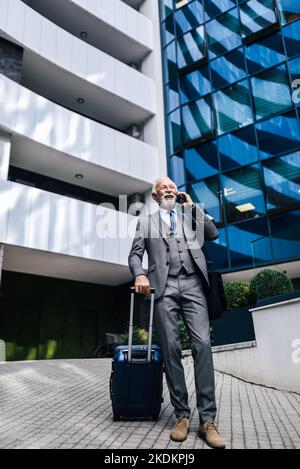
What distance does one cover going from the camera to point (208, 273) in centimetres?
339

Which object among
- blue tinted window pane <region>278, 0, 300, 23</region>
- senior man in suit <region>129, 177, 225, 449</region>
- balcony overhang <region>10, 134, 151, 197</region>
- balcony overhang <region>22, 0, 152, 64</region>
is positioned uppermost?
balcony overhang <region>22, 0, 152, 64</region>

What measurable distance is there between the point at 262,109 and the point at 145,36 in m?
7.78

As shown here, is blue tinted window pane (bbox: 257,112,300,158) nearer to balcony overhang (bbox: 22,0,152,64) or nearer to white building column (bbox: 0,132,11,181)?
balcony overhang (bbox: 22,0,152,64)

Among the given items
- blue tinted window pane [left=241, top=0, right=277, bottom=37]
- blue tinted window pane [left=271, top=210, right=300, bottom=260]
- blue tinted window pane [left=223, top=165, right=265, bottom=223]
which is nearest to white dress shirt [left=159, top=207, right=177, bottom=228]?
blue tinted window pane [left=271, top=210, right=300, bottom=260]

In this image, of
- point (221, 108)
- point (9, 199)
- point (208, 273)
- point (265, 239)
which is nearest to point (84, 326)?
point (9, 199)

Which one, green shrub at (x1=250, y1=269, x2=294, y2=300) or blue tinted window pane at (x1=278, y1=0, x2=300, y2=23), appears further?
blue tinted window pane at (x1=278, y1=0, x2=300, y2=23)

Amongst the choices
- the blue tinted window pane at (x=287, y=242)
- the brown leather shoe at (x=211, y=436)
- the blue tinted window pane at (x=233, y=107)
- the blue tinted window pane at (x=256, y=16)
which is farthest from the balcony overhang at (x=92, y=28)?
the brown leather shoe at (x=211, y=436)

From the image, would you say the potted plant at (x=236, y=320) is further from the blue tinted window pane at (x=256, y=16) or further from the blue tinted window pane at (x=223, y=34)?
the blue tinted window pane at (x=256, y=16)

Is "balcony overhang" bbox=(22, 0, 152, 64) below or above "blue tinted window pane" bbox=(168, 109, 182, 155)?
above

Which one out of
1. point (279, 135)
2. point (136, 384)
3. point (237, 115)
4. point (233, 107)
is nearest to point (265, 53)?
point (233, 107)

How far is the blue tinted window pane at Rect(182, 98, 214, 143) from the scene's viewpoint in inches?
606

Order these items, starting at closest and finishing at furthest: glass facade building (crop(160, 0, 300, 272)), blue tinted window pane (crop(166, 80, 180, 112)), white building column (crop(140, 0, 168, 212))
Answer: glass facade building (crop(160, 0, 300, 272)), white building column (crop(140, 0, 168, 212)), blue tinted window pane (crop(166, 80, 180, 112))

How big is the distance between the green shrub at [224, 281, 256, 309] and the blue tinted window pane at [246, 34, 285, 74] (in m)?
9.68
